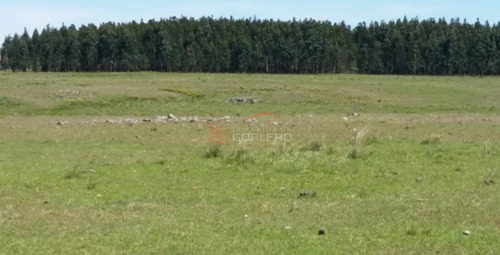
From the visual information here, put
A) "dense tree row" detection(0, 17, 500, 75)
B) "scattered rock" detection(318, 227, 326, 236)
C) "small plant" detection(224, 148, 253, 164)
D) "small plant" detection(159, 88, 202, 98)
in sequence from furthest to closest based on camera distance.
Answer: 1. "dense tree row" detection(0, 17, 500, 75)
2. "small plant" detection(159, 88, 202, 98)
3. "small plant" detection(224, 148, 253, 164)
4. "scattered rock" detection(318, 227, 326, 236)

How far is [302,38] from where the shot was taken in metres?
147

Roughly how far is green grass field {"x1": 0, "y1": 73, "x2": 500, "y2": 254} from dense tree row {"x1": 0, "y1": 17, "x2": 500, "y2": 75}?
10705 centimetres

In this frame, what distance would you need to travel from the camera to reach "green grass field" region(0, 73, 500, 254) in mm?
10594

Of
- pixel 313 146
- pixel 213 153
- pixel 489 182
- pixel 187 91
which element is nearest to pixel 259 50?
pixel 187 91

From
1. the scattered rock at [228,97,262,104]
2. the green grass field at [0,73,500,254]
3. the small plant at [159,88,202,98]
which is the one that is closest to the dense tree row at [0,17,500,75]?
the small plant at [159,88,202,98]

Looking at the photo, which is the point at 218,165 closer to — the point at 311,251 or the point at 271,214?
the point at 271,214

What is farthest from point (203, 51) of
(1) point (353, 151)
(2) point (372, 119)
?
(1) point (353, 151)

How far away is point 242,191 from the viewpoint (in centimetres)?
1576

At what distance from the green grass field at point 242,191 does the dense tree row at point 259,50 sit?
107 meters

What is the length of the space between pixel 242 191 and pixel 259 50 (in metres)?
129

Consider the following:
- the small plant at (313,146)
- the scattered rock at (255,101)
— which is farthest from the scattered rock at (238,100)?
the small plant at (313,146)

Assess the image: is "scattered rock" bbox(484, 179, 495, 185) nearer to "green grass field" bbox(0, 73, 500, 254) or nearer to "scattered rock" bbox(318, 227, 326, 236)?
"green grass field" bbox(0, 73, 500, 254)

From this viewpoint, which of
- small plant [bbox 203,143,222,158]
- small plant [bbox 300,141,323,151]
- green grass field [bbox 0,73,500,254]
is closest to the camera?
green grass field [bbox 0,73,500,254]

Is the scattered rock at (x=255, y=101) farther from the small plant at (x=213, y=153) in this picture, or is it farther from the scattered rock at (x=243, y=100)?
the small plant at (x=213, y=153)
